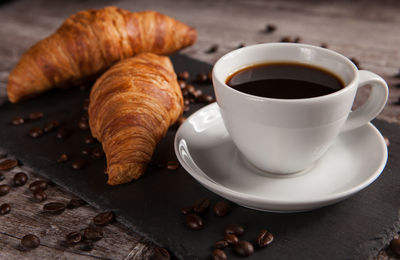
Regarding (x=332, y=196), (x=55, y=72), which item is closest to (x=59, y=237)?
(x=332, y=196)

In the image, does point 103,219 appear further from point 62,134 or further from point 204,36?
point 204,36

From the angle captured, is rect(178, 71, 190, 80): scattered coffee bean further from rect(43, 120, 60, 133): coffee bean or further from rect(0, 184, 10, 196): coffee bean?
rect(0, 184, 10, 196): coffee bean

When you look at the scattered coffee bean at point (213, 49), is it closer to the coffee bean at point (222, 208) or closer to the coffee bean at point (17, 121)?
the coffee bean at point (17, 121)

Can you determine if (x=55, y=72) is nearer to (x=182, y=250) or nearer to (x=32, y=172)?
(x=32, y=172)

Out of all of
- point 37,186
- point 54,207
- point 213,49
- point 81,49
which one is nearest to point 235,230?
point 54,207

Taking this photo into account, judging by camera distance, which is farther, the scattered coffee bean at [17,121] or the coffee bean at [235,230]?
the scattered coffee bean at [17,121]

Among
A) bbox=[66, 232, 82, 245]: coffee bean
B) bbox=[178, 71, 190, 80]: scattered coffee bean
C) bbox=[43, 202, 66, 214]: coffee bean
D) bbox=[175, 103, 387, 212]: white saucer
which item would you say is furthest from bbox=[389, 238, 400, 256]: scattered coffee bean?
bbox=[178, 71, 190, 80]: scattered coffee bean

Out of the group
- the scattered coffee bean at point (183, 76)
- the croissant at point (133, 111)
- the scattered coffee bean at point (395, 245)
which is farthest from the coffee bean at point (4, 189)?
the scattered coffee bean at point (395, 245)
